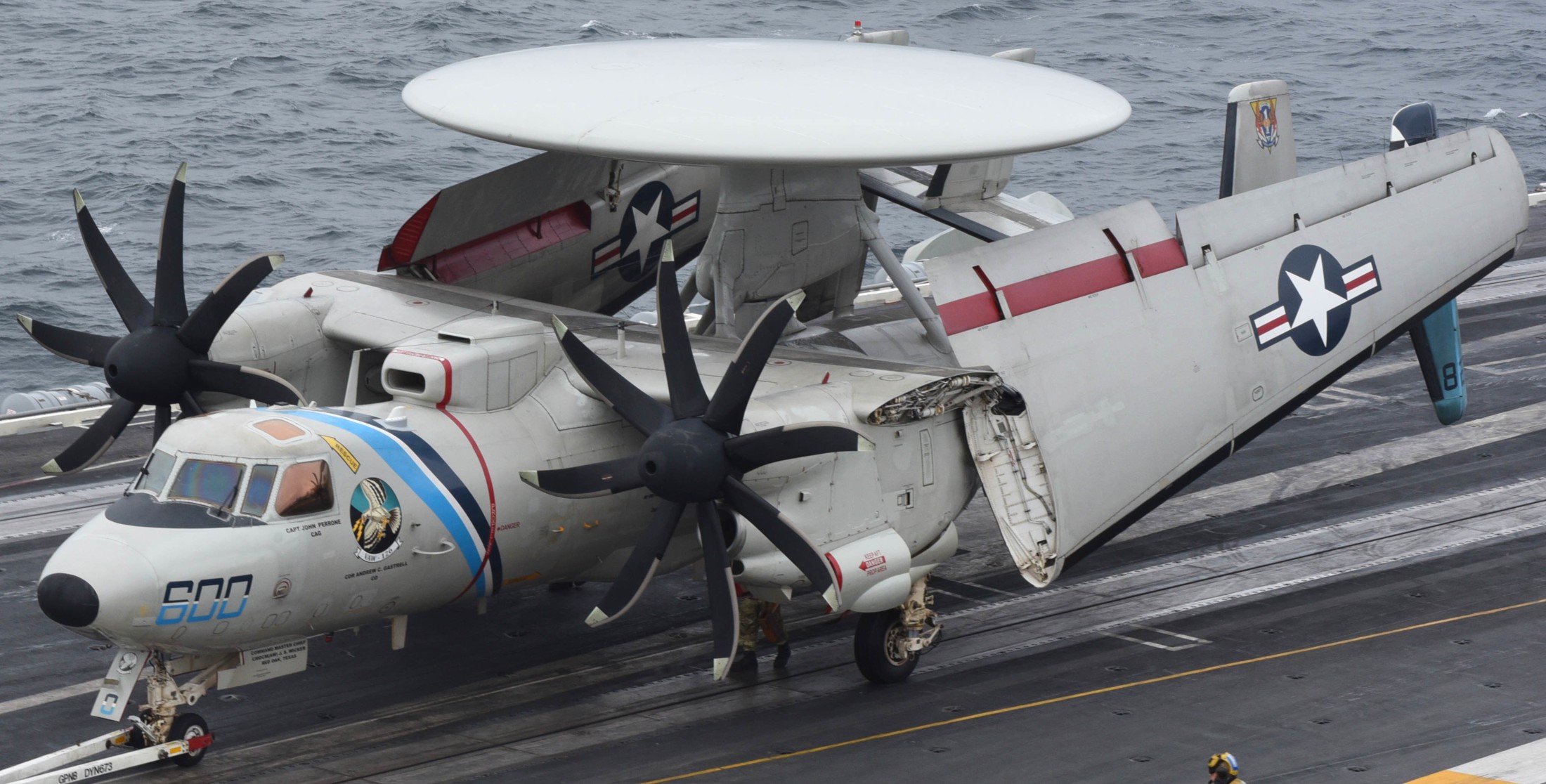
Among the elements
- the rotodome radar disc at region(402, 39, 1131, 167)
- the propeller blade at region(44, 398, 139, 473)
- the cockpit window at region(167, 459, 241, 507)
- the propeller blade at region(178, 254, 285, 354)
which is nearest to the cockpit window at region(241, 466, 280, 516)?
the cockpit window at region(167, 459, 241, 507)

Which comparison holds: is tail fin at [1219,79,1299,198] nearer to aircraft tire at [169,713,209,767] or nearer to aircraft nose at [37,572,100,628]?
aircraft tire at [169,713,209,767]

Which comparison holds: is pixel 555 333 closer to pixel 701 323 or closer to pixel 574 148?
pixel 574 148

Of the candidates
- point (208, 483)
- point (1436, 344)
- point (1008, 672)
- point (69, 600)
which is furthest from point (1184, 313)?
point (69, 600)

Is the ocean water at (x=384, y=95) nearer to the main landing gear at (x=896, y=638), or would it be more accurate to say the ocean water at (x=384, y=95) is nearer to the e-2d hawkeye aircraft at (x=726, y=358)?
the e-2d hawkeye aircraft at (x=726, y=358)

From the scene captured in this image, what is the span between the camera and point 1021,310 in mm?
21734

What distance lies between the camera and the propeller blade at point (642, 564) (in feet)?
63.0

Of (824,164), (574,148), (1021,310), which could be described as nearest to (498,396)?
(574,148)

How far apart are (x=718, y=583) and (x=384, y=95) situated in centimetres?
5622

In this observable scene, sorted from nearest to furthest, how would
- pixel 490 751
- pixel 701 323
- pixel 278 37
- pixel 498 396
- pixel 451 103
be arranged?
pixel 490 751
pixel 498 396
pixel 451 103
pixel 701 323
pixel 278 37

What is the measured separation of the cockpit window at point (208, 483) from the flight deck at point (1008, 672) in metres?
3.23

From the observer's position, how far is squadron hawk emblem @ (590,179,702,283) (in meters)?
27.5

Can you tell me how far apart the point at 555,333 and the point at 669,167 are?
7.78m

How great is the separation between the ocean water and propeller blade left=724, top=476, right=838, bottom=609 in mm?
31140

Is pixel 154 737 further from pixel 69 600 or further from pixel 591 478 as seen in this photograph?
pixel 591 478
